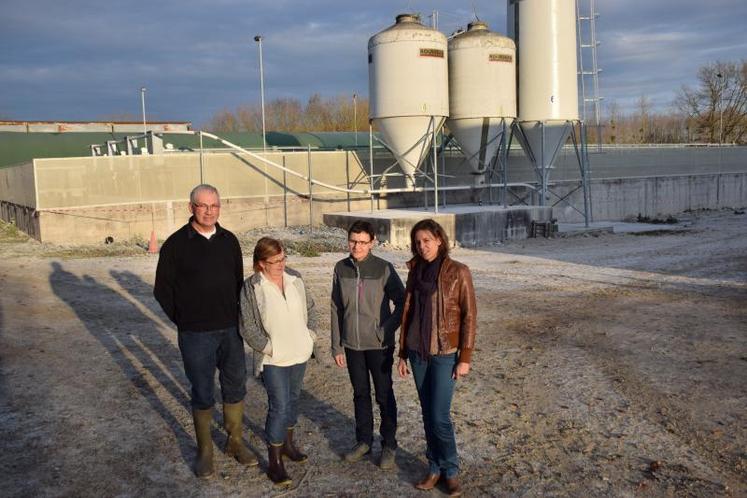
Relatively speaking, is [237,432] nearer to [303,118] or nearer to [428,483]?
[428,483]

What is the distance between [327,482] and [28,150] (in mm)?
25582

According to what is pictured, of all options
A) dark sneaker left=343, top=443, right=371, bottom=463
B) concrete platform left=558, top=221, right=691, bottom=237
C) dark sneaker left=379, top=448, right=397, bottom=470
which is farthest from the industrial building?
dark sneaker left=379, top=448, right=397, bottom=470

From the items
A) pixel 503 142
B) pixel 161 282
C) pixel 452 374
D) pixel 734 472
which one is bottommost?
pixel 734 472

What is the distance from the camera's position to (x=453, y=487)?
4.44 m

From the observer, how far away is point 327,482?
4.69m

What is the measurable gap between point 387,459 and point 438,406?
0.80 meters

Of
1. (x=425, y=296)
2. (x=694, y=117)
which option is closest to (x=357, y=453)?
(x=425, y=296)

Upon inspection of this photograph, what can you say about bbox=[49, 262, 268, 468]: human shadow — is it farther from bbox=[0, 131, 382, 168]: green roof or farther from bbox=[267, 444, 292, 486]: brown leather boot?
bbox=[0, 131, 382, 168]: green roof

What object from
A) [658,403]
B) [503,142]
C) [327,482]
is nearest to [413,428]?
[327,482]

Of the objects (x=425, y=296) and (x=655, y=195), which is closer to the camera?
(x=425, y=296)

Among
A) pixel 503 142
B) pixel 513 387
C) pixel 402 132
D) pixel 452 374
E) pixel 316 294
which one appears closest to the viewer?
pixel 452 374

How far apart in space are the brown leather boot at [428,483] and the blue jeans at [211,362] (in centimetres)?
143

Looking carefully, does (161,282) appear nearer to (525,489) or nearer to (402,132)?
(525,489)

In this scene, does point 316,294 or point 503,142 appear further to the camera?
point 503,142
